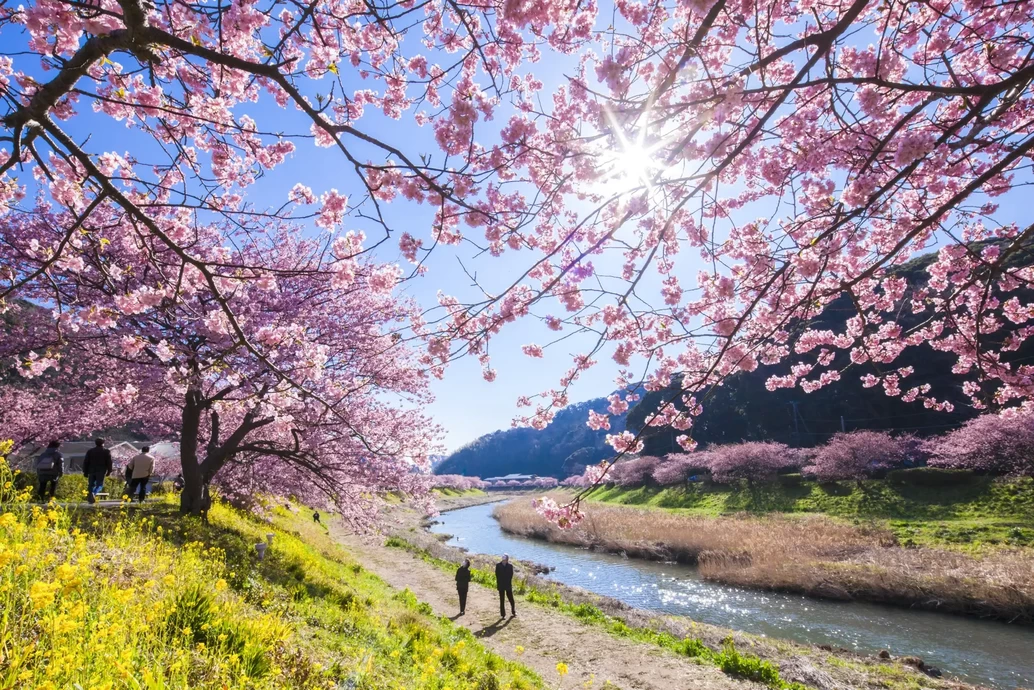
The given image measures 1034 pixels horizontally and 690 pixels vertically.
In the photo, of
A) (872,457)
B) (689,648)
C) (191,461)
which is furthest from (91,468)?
(872,457)

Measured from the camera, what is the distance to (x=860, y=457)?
3756cm

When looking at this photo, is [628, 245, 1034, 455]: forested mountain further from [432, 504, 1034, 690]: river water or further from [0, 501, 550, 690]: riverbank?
[0, 501, 550, 690]: riverbank

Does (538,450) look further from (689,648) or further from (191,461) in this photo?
(191,461)

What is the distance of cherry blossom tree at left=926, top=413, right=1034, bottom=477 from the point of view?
2741cm

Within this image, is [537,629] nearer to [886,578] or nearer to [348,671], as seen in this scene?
[348,671]

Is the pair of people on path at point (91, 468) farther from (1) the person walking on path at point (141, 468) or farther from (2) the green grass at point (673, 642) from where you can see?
(2) the green grass at point (673, 642)

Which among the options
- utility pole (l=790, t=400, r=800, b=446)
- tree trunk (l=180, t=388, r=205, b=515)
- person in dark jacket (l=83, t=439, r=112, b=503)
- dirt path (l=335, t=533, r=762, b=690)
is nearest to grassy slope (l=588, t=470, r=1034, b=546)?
dirt path (l=335, t=533, r=762, b=690)

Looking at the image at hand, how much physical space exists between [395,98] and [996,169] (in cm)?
537

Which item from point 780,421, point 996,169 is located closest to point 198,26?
point 996,169

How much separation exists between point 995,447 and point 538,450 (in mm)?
156685

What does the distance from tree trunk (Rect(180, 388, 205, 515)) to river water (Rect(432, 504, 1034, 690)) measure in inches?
606

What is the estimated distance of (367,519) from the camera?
42.9ft

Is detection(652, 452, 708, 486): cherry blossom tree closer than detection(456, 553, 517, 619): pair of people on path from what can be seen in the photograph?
No

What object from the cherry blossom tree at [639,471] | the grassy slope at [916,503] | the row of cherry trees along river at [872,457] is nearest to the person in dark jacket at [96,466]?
the row of cherry trees along river at [872,457]
